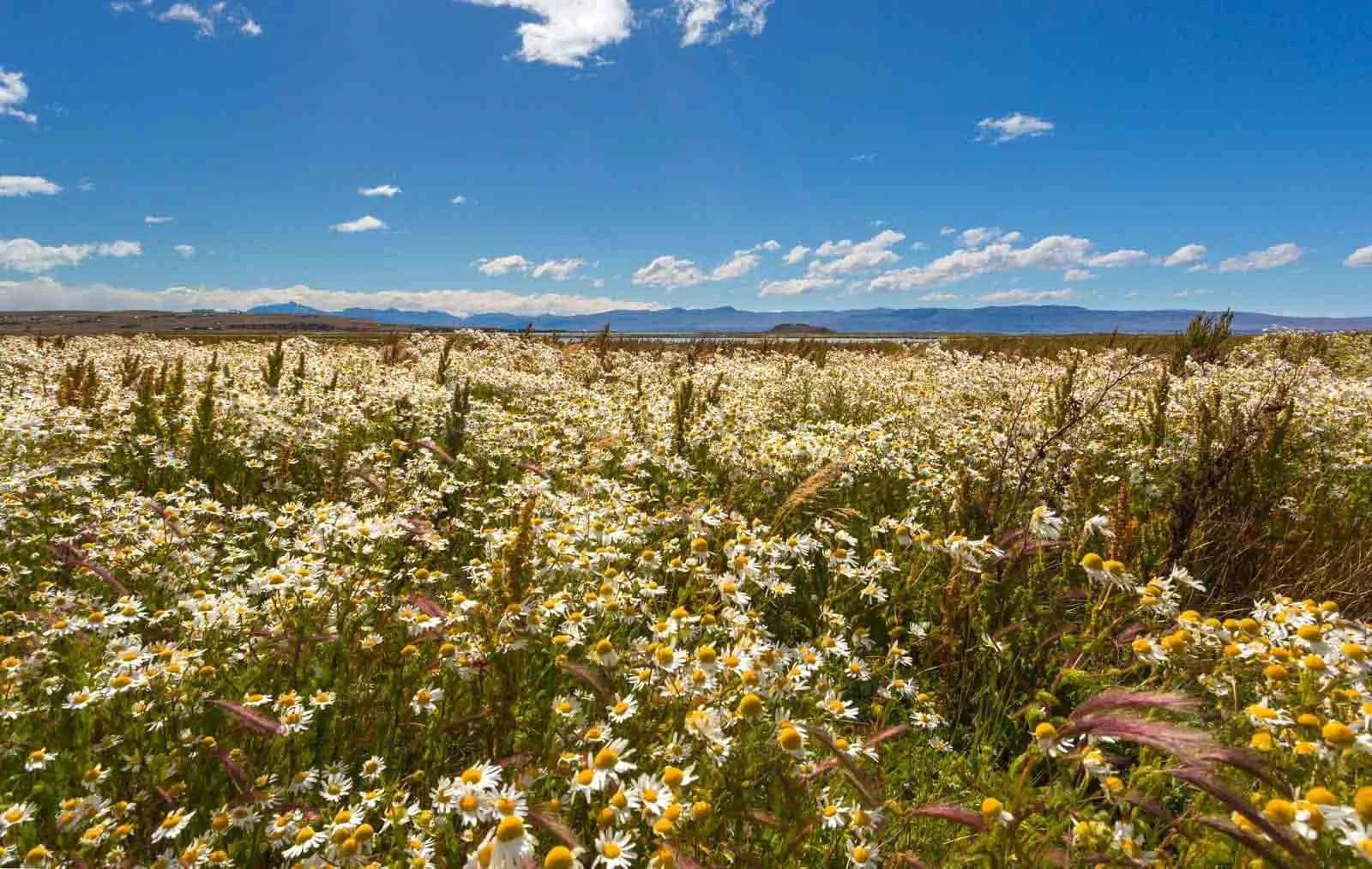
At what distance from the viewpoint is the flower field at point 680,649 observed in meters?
1.90

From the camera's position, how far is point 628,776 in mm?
2191

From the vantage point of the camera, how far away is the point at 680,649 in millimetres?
2453

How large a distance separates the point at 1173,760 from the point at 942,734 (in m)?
1.61

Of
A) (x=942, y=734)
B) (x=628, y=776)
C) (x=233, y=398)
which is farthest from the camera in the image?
(x=233, y=398)

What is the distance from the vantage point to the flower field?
1902mm

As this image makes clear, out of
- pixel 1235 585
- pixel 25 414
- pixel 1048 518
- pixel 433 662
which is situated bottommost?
pixel 1235 585

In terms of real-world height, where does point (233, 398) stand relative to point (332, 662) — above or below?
above

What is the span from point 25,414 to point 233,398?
74.9 inches

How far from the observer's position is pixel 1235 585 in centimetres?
473

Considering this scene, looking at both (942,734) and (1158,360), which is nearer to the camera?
(942,734)

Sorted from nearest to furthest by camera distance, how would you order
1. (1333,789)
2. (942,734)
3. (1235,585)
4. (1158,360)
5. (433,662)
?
(1333,789) → (433,662) → (942,734) → (1235,585) → (1158,360)

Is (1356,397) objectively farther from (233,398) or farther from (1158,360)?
(233,398)

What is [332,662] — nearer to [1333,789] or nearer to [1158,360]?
[1333,789]

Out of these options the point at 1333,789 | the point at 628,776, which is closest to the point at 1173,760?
the point at 1333,789
